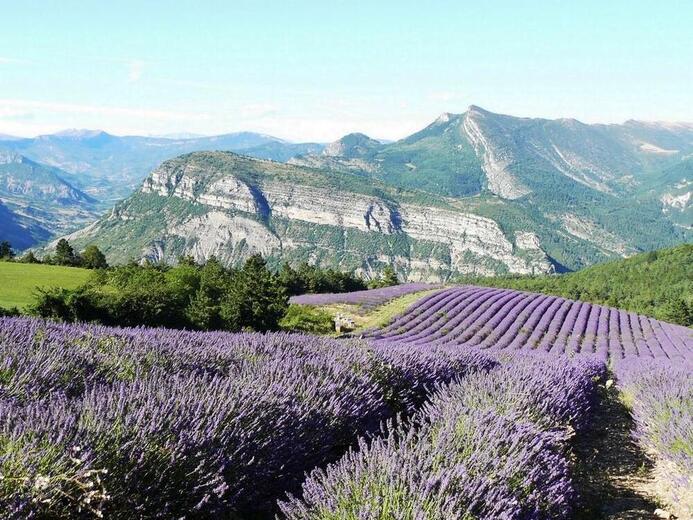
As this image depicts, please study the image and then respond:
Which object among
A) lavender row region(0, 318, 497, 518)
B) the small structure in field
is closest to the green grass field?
the small structure in field

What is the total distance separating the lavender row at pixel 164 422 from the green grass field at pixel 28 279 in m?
28.1

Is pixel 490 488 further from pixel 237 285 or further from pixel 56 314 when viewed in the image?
pixel 237 285

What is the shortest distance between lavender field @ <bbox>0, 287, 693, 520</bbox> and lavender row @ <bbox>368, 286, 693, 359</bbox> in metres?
11.7

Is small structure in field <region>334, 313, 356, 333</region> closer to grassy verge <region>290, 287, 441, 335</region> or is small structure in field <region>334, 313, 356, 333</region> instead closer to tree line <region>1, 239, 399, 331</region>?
grassy verge <region>290, 287, 441, 335</region>

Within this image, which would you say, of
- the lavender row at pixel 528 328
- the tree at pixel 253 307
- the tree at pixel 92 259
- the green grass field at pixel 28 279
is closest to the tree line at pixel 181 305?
the tree at pixel 253 307

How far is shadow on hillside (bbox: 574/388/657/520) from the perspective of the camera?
17.8ft

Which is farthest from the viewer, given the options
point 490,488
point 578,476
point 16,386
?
point 578,476

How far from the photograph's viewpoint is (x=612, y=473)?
6.85 meters

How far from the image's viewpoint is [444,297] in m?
33.6

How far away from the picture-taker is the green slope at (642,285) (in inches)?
2650

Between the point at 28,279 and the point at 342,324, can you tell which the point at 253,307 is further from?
the point at 28,279

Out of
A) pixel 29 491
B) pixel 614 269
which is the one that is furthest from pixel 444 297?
pixel 614 269

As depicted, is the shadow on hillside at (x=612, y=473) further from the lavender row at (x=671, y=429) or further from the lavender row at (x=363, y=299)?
the lavender row at (x=363, y=299)

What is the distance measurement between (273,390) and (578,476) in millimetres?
3766
